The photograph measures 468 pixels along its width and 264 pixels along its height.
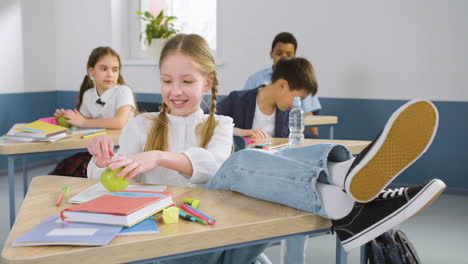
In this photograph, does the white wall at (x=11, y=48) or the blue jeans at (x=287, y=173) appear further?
the white wall at (x=11, y=48)

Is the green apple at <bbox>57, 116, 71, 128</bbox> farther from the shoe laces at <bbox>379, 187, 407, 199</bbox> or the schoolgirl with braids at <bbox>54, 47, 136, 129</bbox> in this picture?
the shoe laces at <bbox>379, 187, 407, 199</bbox>

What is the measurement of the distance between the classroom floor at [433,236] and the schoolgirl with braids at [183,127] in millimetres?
942

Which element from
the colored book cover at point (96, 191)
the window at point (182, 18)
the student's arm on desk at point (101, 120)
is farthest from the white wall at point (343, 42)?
the colored book cover at point (96, 191)

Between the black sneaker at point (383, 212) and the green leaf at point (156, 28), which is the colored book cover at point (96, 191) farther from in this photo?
the green leaf at point (156, 28)

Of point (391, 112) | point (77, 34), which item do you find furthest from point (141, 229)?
point (77, 34)

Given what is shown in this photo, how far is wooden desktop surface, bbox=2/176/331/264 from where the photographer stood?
2.87ft

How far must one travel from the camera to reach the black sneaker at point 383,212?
3.39 ft

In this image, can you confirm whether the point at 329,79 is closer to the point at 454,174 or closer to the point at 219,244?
the point at 454,174

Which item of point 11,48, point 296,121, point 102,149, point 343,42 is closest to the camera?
point 102,149

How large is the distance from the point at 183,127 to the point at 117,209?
791 millimetres

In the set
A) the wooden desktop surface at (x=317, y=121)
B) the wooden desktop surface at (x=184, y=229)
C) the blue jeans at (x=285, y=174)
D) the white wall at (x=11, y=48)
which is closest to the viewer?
the wooden desktop surface at (x=184, y=229)

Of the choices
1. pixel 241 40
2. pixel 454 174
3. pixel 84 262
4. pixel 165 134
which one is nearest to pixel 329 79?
pixel 241 40

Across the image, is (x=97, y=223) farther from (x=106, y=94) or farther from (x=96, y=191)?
(x=106, y=94)

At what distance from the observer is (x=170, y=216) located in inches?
41.3
